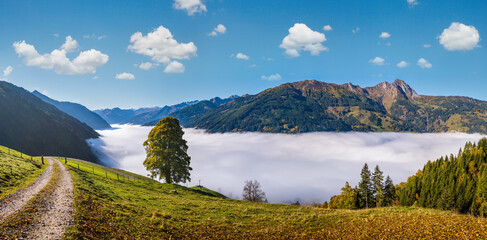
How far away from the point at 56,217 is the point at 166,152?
1284 inches

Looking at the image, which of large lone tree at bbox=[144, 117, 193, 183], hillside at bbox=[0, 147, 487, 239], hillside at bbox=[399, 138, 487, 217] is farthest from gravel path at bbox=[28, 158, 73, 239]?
hillside at bbox=[399, 138, 487, 217]

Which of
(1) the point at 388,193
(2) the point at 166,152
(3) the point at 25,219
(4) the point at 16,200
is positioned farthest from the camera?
(1) the point at 388,193

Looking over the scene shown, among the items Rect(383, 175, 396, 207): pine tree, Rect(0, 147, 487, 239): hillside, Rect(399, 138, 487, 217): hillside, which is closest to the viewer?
Rect(0, 147, 487, 239): hillside

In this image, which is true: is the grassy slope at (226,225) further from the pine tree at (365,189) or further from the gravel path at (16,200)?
the pine tree at (365,189)

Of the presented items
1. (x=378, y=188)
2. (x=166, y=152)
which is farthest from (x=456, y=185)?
(x=166, y=152)

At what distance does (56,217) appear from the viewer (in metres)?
18.1

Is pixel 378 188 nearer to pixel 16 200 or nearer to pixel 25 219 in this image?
pixel 25 219

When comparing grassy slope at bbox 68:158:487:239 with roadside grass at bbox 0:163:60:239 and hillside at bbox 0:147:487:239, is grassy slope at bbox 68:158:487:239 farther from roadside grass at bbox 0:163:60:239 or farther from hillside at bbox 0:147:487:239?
roadside grass at bbox 0:163:60:239

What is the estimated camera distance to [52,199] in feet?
74.9

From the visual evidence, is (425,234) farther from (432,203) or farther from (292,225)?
(432,203)

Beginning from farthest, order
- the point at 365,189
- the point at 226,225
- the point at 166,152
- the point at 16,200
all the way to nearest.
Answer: the point at 365,189, the point at 166,152, the point at 226,225, the point at 16,200

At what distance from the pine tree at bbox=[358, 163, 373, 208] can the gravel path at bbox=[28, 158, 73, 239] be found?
306 ft

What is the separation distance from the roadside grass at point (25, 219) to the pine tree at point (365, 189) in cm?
9517

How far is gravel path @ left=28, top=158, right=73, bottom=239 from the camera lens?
1527cm
